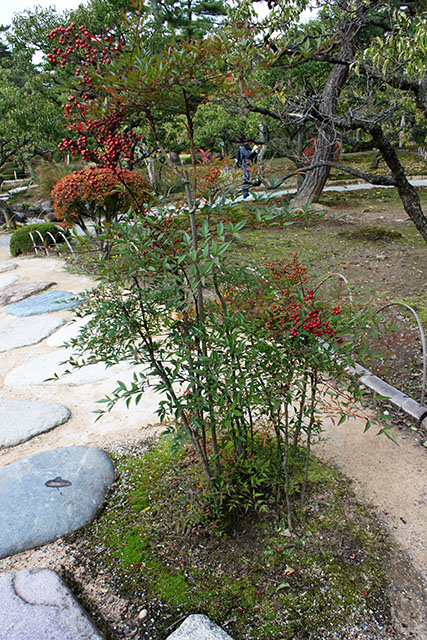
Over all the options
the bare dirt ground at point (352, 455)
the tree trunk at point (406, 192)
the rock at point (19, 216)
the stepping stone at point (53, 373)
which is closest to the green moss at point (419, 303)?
the tree trunk at point (406, 192)

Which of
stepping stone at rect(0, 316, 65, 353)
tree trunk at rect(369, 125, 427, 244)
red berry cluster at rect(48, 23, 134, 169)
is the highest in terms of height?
red berry cluster at rect(48, 23, 134, 169)

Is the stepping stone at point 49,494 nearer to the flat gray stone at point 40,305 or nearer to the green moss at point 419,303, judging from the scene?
the flat gray stone at point 40,305

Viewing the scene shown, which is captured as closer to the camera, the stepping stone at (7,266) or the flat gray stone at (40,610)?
the flat gray stone at (40,610)

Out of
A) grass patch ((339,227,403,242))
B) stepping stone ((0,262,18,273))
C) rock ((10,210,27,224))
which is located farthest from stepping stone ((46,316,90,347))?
rock ((10,210,27,224))

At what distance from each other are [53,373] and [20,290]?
2390 mm

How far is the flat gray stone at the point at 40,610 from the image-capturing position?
1337 millimetres

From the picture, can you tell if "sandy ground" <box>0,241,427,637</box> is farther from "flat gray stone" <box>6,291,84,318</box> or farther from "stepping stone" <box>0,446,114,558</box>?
"flat gray stone" <box>6,291,84,318</box>

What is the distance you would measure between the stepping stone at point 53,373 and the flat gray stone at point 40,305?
3.62ft

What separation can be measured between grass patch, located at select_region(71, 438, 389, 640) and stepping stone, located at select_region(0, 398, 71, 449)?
798 millimetres

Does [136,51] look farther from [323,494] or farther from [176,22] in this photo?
[176,22]

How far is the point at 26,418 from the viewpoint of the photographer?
268 cm

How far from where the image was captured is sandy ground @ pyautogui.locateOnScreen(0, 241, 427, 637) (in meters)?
1.79

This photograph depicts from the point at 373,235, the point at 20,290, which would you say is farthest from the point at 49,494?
the point at 373,235

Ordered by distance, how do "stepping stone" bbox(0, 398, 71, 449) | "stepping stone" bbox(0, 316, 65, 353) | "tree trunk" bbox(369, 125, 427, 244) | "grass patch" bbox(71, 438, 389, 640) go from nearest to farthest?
"grass patch" bbox(71, 438, 389, 640) → "stepping stone" bbox(0, 398, 71, 449) → "stepping stone" bbox(0, 316, 65, 353) → "tree trunk" bbox(369, 125, 427, 244)
